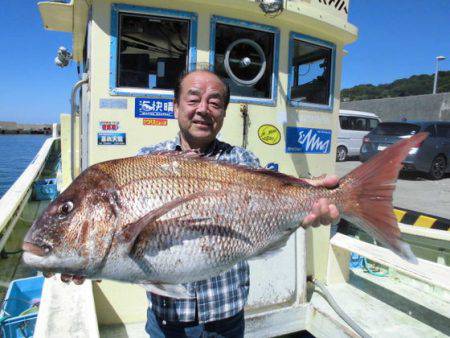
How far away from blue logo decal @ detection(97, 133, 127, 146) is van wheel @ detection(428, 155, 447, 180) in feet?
43.0

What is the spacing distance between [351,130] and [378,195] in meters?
17.3

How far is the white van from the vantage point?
1797cm

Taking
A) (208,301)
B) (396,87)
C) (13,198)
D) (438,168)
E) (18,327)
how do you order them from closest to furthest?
(208,301)
(18,327)
(13,198)
(438,168)
(396,87)

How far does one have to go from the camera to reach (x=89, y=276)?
154cm

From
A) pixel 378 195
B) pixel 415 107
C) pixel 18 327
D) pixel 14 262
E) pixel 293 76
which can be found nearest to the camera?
pixel 378 195

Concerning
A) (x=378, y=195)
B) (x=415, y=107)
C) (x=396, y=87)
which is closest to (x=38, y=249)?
(x=378, y=195)

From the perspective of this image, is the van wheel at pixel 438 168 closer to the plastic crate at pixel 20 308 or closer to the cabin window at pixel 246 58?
the cabin window at pixel 246 58

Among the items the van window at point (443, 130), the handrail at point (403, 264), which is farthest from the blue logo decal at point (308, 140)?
the van window at point (443, 130)

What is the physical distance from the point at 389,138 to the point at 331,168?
1019cm

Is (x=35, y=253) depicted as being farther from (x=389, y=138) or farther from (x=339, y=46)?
(x=389, y=138)

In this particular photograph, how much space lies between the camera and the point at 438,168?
1385 centimetres

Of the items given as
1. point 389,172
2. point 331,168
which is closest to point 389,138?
point 331,168

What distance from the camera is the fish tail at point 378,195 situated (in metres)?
1.75

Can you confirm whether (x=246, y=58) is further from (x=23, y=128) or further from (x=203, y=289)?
(x=23, y=128)
